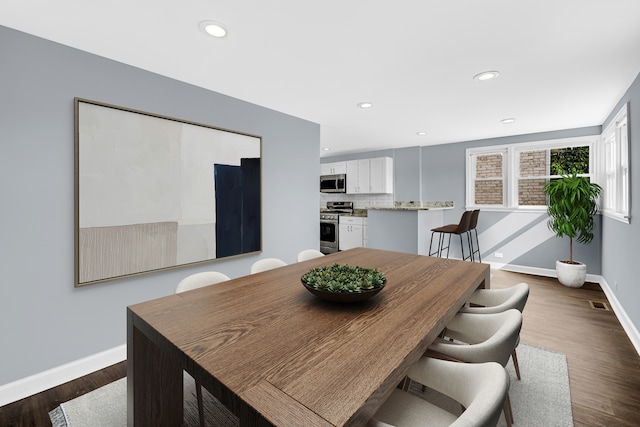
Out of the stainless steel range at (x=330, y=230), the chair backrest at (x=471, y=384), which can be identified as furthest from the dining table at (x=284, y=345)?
the stainless steel range at (x=330, y=230)

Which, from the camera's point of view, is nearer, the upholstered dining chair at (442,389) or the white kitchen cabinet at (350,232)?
the upholstered dining chair at (442,389)

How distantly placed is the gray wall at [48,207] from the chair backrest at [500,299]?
242cm

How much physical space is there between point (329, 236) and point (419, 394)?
4.69m

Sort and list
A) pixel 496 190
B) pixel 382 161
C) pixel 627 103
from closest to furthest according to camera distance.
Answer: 1. pixel 627 103
2. pixel 496 190
3. pixel 382 161

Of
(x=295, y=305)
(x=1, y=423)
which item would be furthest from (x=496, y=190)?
(x=1, y=423)

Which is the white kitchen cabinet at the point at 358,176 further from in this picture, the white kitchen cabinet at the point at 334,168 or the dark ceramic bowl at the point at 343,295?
the dark ceramic bowl at the point at 343,295

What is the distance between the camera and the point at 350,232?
626cm

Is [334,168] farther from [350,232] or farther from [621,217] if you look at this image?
[621,217]

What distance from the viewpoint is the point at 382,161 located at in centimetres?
609

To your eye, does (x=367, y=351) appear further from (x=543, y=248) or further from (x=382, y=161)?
(x=382, y=161)

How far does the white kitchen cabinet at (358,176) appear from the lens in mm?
6371

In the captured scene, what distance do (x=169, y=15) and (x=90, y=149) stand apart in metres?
1.10

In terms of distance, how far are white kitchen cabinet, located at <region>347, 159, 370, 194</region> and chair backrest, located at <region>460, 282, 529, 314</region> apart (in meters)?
4.43

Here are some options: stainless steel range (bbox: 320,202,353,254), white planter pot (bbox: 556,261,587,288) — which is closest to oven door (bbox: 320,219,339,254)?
stainless steel range (bbox: 320,202,353,254)
